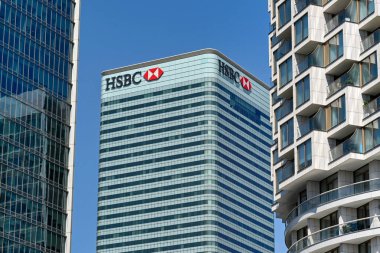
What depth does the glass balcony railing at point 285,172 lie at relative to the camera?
10188 cm

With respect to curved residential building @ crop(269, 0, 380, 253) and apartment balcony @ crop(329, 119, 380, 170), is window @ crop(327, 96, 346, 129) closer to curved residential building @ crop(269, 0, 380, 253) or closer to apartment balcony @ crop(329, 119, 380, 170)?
curved residential building @ crop(269, 0, 380, 253)

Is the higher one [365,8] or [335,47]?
[365,8]

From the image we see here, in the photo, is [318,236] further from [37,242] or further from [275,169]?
[37,242]

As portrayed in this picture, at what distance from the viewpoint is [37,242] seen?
170m

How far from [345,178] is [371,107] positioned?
6.57 m

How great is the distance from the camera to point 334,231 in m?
95.6

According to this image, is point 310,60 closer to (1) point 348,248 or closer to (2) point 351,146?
(2) point 351,146

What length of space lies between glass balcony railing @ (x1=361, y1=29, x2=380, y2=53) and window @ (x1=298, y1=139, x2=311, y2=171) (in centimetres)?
950

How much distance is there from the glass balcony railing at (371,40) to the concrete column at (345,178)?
1078 centimetres

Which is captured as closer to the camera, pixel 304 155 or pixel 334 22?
pixel 304 155

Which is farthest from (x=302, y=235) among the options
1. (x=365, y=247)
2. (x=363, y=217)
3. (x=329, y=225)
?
(x=365, y=247)

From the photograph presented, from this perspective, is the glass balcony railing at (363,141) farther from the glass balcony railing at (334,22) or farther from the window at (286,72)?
the window at (286,72)

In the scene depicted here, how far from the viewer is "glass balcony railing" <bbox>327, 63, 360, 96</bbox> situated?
96812 millimetres

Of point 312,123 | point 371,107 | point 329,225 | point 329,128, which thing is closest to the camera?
point 371,107
